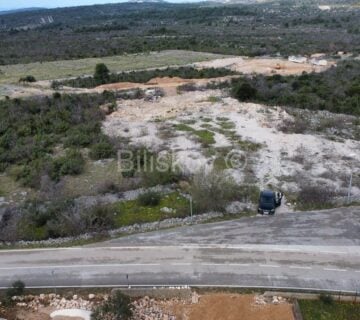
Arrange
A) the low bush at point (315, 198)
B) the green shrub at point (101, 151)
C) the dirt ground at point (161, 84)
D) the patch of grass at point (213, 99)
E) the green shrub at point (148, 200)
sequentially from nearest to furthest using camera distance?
the low bush at point (315, 198)
the green shrub at point (148, 200)
the green shrub at point (101, 151)
the patch of grass at point (213, 99)
the dirt ground at point (161, 84)

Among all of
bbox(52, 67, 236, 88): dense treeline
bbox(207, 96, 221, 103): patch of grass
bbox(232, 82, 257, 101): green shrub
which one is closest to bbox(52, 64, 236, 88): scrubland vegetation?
bbox(52, 67, 236, 88): dense treeline

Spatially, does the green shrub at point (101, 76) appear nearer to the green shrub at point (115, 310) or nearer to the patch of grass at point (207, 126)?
the patch of grass at point (207, 126)

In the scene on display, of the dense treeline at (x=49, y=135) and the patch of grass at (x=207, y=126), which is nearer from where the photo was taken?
the dense treeline at (x=49, y=135)

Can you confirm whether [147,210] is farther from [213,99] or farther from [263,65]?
[263,65]

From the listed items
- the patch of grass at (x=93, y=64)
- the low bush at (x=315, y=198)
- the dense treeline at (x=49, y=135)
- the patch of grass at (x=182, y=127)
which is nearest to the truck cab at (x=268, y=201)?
the low bush at (x=315, y=198)

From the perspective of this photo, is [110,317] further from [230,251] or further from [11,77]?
[11,77]

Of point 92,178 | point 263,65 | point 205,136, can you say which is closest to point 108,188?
point 92,178

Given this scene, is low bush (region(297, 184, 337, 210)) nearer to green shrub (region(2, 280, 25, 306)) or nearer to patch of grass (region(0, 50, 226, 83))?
green shrub (region(2, 280, 25, 306))
